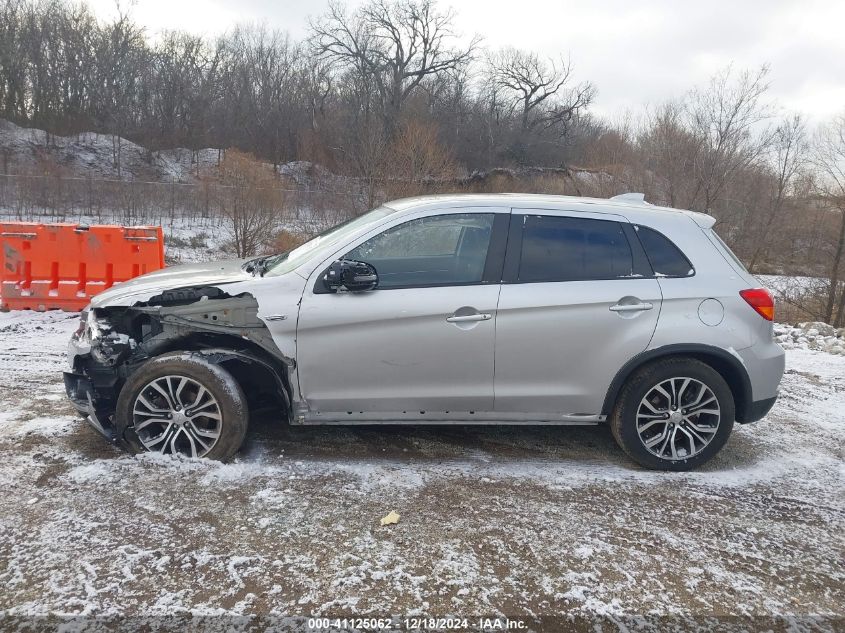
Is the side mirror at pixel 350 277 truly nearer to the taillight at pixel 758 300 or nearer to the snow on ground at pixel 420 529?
the snow on ground at pixel 420 529

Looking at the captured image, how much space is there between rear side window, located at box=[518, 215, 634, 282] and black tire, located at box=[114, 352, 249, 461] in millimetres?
1995

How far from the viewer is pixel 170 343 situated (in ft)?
12.3

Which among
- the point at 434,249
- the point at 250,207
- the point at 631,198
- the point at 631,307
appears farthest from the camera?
the point at 250,207

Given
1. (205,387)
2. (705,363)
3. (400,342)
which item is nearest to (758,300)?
(705,363)

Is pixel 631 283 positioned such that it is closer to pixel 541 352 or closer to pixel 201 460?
pixel 541 352

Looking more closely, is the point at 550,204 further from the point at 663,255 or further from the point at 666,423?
the point at 666,423

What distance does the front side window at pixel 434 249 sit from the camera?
3787 millimetres

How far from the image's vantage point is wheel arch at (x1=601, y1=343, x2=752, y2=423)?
376 cm

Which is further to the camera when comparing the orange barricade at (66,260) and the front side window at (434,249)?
the orange barricade at (66,260)

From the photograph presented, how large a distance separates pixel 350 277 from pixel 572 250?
58.5 inches

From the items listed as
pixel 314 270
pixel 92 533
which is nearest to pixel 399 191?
pixel 314 270

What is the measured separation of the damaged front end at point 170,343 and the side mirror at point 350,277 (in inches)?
19.9

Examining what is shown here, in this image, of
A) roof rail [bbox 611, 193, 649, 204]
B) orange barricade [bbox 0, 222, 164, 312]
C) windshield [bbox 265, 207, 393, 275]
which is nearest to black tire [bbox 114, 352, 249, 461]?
windshield [bbox 265, 207, 393, 275]

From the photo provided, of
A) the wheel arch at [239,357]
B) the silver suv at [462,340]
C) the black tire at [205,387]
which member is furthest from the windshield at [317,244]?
the black tire at [205,387]
